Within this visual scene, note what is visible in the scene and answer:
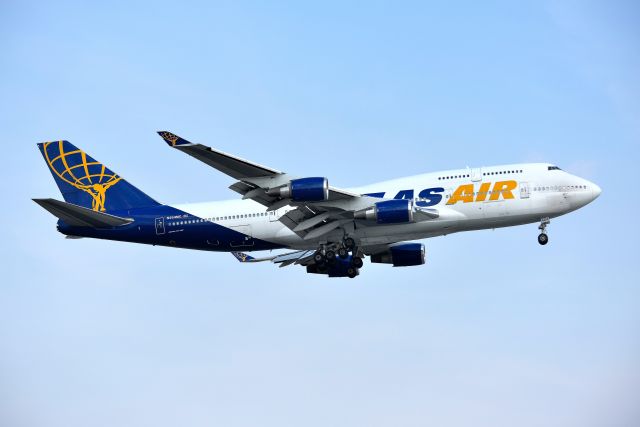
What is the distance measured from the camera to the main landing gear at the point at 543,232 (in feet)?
180

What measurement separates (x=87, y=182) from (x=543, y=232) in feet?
88.9

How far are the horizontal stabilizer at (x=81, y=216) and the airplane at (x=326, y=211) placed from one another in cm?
6

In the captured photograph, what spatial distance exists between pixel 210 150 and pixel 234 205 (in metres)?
10.6

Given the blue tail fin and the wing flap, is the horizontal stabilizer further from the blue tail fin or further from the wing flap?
the wing flap

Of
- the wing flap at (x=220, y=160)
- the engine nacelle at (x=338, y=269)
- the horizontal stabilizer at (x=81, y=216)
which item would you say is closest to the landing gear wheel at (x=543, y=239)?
the engine nacelle at (x=338, y=269)

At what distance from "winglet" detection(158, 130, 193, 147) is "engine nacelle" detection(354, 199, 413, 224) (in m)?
11.1

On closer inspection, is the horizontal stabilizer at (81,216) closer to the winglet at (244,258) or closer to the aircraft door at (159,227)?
the aircraft door at (159,227)

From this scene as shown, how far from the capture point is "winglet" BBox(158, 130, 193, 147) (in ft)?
155

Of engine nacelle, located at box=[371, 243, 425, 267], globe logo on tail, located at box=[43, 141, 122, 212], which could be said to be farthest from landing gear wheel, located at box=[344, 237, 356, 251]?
globe logo on tail, located at box=[43, 141, 122, 212]

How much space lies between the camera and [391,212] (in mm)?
52875

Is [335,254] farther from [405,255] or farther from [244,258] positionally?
[244,258]

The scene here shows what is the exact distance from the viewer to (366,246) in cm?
5884

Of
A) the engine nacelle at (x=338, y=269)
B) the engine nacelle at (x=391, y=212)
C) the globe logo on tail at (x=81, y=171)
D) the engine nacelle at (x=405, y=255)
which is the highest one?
the globe logo on tail at (x=81, y=171)

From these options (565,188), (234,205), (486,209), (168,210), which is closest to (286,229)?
(234,205)
